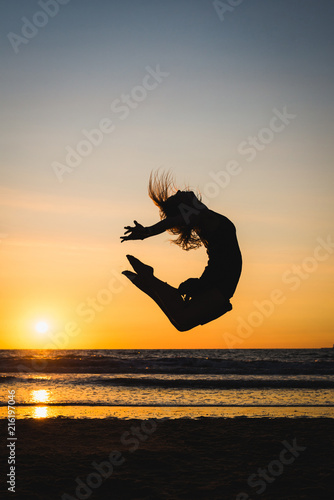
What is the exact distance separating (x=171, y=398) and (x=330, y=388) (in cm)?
779

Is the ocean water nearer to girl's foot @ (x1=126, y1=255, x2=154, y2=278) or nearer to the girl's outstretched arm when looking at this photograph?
girl's foot @ (x1=126, y1=255, x2=154, y2=278)

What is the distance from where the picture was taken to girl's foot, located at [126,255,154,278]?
5148 millimetres

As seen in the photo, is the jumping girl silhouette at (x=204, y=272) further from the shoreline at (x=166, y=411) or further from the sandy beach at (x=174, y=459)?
the shoreline at (x=166, y=411)

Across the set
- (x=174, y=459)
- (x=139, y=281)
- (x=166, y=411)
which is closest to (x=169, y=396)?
(x=166, y=411)

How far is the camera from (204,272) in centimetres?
495

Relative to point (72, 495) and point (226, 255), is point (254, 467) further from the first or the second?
point (226, 255)

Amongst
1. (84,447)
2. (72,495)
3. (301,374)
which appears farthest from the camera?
(301,374)

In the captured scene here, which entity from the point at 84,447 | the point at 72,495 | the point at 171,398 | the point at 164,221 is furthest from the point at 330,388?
the point at 164,221

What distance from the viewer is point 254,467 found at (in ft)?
24.3

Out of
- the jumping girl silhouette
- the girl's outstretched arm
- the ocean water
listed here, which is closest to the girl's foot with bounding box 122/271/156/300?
the jumping girl silhouette

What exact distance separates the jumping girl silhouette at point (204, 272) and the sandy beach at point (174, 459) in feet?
8.68

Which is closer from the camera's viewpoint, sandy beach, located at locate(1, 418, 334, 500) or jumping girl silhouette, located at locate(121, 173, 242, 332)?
jumping girl silhouette, located at locate(121, 173, 242, 332)

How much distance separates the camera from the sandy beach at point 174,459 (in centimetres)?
629

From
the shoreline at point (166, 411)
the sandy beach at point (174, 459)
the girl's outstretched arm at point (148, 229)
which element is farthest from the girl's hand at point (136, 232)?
the shoreline at point (166, 411)
